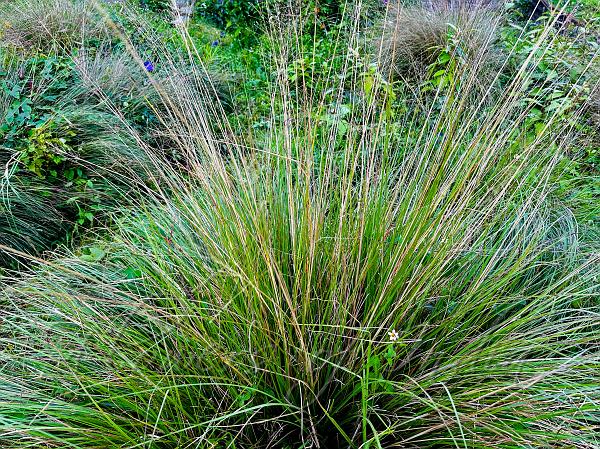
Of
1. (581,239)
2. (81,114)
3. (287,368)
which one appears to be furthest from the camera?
(81,114)

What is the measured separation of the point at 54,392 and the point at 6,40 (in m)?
4.04

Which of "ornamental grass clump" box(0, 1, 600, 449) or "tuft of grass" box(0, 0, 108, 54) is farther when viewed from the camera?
"tuft of grass" box(0, 0, 108, 54)

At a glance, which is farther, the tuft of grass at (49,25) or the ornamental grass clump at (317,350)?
the tuft of grass at (49,25)

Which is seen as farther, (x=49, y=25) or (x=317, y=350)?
(x=49, y=25)

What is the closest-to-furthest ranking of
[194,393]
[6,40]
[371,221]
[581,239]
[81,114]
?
[194,393] → [371,221] → [581,239] → [81,114] → [6,40]

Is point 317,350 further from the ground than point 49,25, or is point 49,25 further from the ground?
point 317,350

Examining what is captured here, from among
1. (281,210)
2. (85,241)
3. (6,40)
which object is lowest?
(85,241)

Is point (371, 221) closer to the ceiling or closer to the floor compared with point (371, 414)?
closer to the ceiling

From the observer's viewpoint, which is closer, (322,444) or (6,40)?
(322,444)

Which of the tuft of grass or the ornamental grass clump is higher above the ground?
the ornamental grass clump

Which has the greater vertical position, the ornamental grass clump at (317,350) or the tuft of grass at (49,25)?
the ornamental grass clump at (317,350)

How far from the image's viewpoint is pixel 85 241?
298 cm

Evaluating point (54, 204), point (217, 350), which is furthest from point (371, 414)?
→ point (54, 204)

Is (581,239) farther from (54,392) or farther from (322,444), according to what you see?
(54,392)
